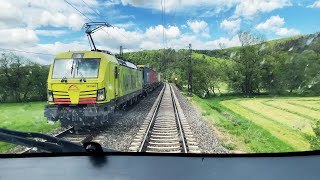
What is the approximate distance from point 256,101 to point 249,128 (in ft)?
1.80

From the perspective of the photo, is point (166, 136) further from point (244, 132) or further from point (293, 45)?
point (293, 45)

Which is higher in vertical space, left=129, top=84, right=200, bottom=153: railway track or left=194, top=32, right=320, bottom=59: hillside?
left=194, top=32, right=320, bottom=59: hillside

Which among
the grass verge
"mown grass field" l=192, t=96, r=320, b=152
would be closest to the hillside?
"mown grass field" l=192, t=96, r=320, b=152

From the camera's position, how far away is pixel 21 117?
2.41 metres

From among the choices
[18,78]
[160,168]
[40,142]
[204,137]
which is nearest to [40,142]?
[40,142]

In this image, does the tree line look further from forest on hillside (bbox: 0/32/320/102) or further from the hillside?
the hillside

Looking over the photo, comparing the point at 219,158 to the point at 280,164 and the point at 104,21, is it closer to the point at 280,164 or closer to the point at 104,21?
the point at 280,164

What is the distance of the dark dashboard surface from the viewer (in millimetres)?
1642

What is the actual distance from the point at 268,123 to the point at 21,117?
7.51 feet

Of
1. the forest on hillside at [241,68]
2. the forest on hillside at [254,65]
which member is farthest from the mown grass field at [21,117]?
the forest on hillside at [254,65]

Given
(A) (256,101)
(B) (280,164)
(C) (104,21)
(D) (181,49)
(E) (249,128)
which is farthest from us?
(E) (249,128)

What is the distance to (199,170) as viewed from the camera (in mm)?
1688

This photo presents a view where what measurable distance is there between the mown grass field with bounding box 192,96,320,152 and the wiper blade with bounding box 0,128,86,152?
1.37 metres

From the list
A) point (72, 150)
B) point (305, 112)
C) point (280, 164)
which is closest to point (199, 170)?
point (280, 164)
